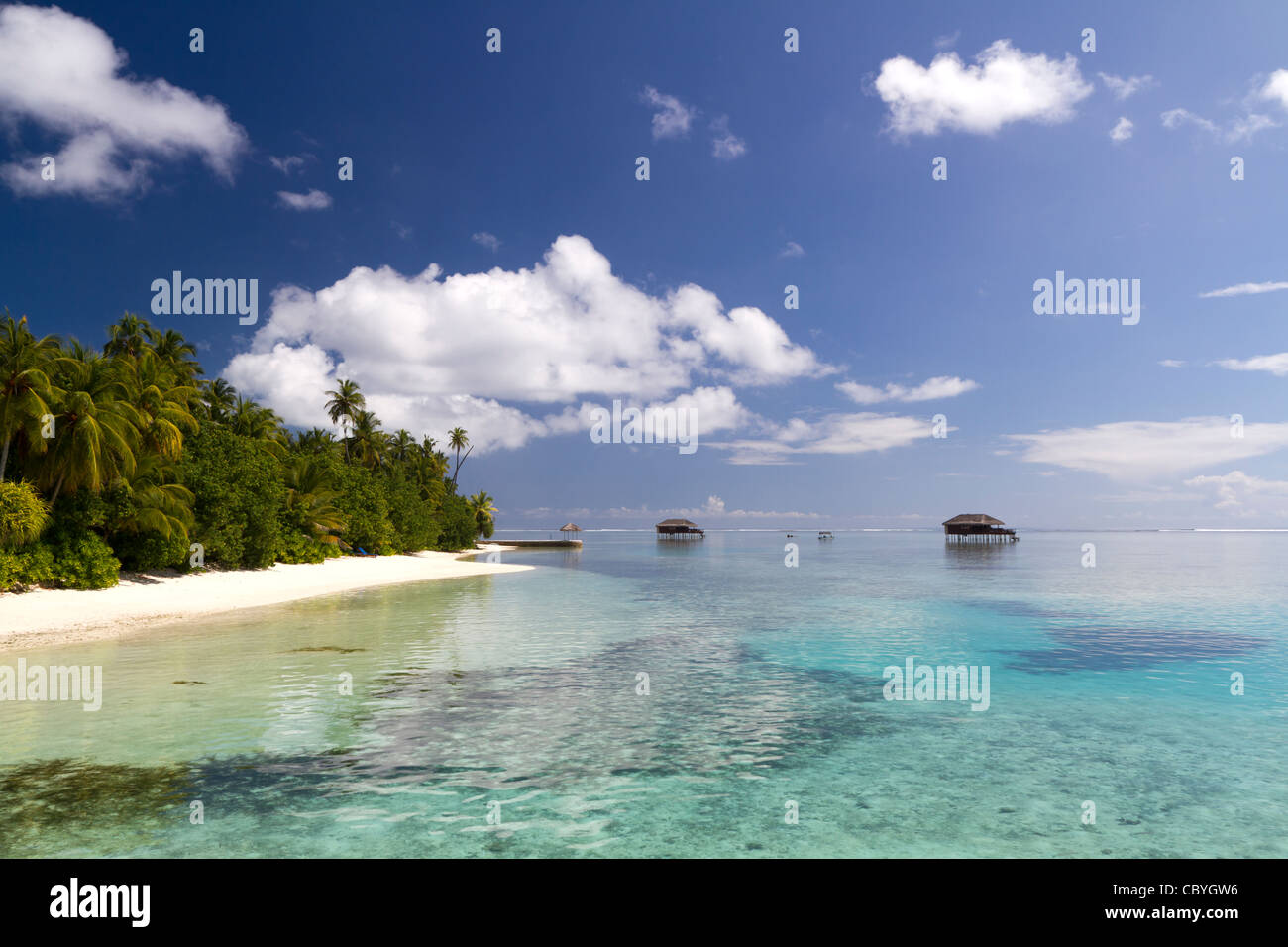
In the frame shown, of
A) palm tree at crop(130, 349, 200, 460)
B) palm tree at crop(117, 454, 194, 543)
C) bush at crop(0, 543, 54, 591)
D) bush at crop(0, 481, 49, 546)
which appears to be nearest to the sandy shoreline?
bush at crop(0, 543, 54, 591)

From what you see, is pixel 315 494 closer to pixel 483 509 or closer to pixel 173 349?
pixel 173 349

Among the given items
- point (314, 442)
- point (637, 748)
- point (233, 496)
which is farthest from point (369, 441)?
point (637, 748)

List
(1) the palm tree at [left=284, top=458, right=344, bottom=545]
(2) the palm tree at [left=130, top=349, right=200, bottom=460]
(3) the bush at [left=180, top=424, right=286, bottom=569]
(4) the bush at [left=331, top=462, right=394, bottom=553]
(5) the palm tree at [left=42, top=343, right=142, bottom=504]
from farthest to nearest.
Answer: (4) the bush at [left=331, top=462, right=394, bottom=553] → (1) the palm tree at [left=284, top=458, right=344, bottom=545] → (3) the bush at [left=180, top=424, right=286, bottom=569] → (2) the palm tree at [left=130, top=349, right=200, bottom=460] → (5) the palm tree at [left=42, top=343, right=142, bottom=504]

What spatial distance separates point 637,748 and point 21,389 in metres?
28.2

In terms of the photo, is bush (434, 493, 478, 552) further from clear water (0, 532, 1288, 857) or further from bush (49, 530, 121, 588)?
clear water (0, 532, 1288, 857)

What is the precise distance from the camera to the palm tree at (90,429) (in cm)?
2620

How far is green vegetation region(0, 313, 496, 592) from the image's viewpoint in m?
25.4

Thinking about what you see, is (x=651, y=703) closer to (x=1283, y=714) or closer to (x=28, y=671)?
(x=1283, y=714)

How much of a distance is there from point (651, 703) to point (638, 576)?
4092 centimetres

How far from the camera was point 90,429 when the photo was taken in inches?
1025

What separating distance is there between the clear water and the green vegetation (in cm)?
871

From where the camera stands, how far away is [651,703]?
45.9 ft

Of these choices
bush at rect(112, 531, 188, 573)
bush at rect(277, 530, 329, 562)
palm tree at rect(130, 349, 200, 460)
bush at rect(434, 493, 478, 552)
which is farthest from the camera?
bush at rect(434, 493, 478, 552)
